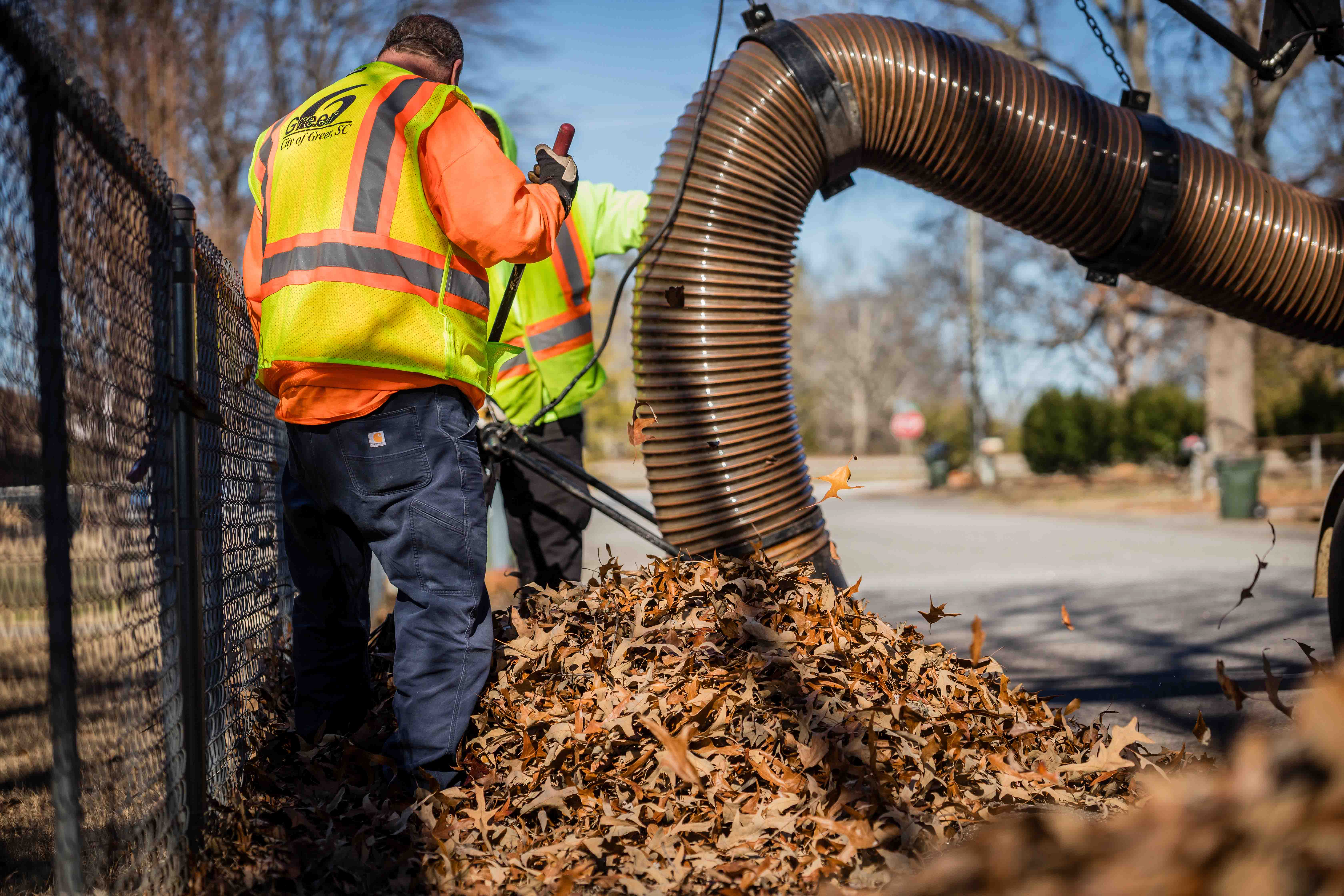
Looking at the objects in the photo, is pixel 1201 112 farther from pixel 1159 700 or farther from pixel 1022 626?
pixel 1159 700

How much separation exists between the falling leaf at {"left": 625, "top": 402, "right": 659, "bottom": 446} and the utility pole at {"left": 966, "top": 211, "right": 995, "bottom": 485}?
24818mm

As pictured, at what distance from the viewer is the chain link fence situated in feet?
5.81

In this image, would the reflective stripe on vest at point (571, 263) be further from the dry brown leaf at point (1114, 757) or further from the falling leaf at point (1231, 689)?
the falling leaf at point (1231, 689)

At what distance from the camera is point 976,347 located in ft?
89.0

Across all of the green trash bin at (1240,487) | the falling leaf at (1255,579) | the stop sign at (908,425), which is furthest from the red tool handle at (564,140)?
the stop sign at (908,425)

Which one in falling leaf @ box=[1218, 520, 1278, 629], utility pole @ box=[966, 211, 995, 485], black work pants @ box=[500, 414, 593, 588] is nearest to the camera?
falling leaf @ box=[1218, 520, 1278, 629]

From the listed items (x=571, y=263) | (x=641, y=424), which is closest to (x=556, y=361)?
(x=571, y=263)

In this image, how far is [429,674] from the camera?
2.67 meters

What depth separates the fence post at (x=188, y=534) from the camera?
2.52 m

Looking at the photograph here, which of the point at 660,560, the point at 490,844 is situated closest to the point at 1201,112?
the point at 660,560

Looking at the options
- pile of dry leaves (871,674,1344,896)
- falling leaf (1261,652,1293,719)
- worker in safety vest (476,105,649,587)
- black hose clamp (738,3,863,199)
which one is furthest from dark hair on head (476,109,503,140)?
pile of dry leaves (871,674,1344,896)

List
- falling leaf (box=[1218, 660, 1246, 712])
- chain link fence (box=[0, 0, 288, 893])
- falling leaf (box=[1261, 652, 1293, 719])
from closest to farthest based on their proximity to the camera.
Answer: chain link fence (box=[0, 0, 288, 893])
falling leaf (box=[1261, 652, 1293, 719])
falling leaf (box=[1218, 660, 1246, 712])

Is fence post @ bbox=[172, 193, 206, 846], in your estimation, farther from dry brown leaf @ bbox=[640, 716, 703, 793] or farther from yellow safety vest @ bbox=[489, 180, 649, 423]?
yellow safety vest @ bbox=[489, 180, 649, 423]

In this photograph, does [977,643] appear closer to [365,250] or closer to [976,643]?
[976,643]
